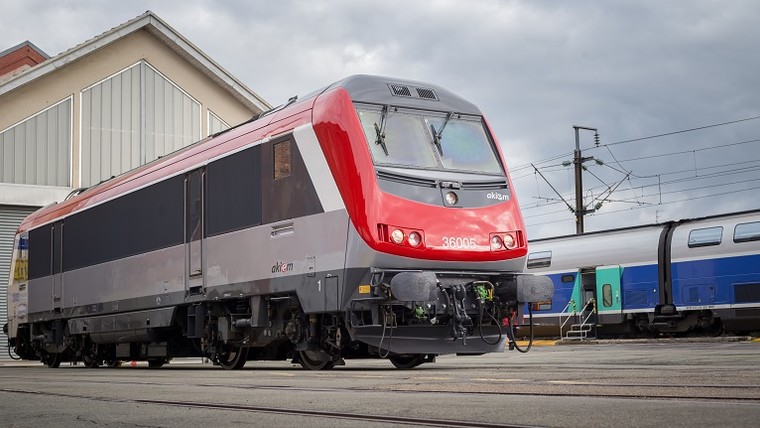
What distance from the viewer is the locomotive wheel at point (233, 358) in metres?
15.5

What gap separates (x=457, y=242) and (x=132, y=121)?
21.2 m

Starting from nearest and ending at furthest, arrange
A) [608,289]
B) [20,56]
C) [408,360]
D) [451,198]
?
[451,198], [408,360], [608,289], [20,56]

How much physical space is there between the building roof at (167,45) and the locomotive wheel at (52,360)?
381 inches

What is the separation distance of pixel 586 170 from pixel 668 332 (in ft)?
58.2

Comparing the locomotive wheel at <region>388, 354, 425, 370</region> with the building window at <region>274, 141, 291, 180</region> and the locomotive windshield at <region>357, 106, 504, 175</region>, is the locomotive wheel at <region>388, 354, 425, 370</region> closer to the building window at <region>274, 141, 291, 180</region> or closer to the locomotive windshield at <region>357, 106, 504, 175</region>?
the locomotive windshield at <region>357, 106, 504, 175</region>

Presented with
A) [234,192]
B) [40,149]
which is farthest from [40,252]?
[234,192]

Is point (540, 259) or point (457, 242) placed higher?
point (540, 259)

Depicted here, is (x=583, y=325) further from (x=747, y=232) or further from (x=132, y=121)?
(x=132, y=121)

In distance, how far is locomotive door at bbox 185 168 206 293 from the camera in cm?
1568

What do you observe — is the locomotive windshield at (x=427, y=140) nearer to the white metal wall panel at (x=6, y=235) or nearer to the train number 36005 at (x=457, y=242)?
the train number 36005 at (x=457, y=242)

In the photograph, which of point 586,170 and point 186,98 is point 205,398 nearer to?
point 186,98

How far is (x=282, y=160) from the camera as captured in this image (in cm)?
1358

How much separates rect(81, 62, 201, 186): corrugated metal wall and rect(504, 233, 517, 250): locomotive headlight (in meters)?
20.4

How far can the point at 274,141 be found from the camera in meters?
13.8
